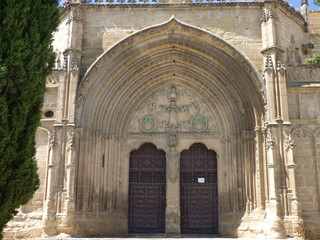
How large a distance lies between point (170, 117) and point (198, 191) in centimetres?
269

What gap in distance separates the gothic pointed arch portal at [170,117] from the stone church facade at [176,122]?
0.11ft

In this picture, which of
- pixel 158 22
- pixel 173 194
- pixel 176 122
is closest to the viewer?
pixel 173 194

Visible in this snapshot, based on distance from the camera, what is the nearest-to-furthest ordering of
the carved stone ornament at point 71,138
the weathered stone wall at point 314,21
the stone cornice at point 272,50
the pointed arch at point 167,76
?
the carved stone ornament at point 71,138 → the stone cornice at point 272,50 → the pointed arch at point 167,76 → the weathered stone wall at point 314,21

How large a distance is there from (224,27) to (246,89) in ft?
7.26

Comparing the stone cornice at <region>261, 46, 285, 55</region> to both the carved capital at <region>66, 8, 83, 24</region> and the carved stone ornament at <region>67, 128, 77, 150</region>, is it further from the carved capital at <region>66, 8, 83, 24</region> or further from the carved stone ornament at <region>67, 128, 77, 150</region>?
the carved stone ornament at <region>67, 128, 77, 150</region>

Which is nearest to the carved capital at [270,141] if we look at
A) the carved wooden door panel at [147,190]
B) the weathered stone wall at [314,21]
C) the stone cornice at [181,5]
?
the carved wooden door panel at [147,190]

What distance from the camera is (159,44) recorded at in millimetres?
14570

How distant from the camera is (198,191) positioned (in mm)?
14414

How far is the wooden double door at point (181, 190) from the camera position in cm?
1416

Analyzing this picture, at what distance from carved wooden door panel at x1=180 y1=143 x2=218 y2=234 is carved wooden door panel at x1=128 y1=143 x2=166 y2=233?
0.69m

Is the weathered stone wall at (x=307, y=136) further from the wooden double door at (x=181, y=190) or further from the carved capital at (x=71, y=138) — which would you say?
the carved capital at (x=71, y=138)

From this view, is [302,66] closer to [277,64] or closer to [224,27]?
[277,64]

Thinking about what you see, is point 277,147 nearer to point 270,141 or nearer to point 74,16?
point 270,141

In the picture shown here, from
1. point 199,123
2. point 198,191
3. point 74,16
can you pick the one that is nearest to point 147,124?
point 199,123
